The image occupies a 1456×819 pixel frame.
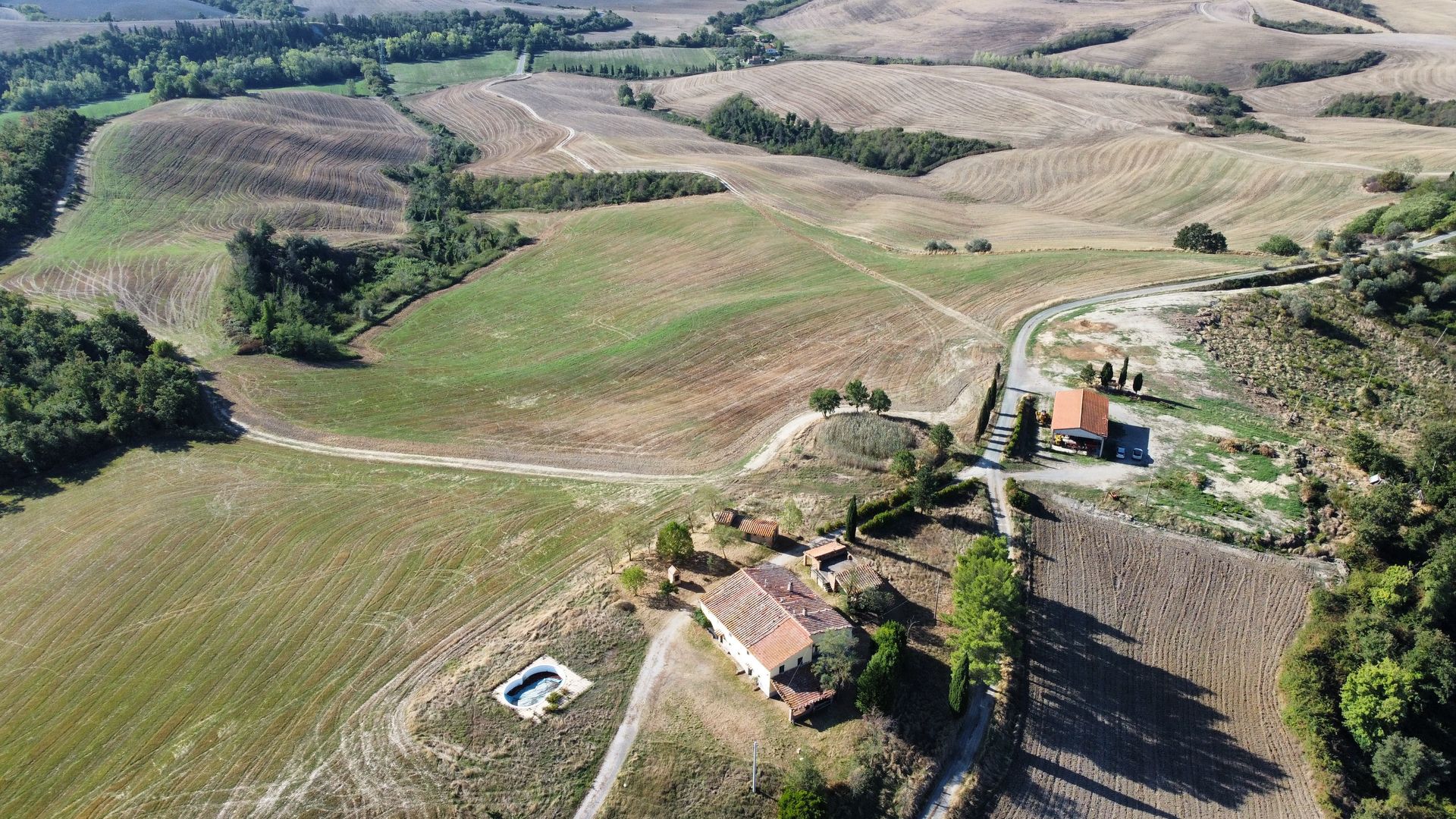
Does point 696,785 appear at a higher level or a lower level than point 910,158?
lower

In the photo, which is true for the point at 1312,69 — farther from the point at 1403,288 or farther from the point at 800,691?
the point at 800,691

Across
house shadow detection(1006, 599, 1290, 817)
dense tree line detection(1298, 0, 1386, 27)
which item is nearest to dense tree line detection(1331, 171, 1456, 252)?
house shadow detection(1006, 599, 1290, 817)

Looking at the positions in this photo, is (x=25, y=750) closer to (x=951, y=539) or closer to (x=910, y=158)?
(x=951, y=539)

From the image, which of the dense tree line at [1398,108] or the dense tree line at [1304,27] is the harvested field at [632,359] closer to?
the dense tree line at [1398,108]

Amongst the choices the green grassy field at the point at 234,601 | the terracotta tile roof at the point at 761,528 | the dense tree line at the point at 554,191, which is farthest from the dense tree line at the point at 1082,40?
the green grassy field at the point at 234,601

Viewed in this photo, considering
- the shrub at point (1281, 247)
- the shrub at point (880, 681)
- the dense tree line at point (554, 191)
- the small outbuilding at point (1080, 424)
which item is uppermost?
the dense tree line at point (554, 191)

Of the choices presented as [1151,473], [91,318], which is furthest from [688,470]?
[91,318]
